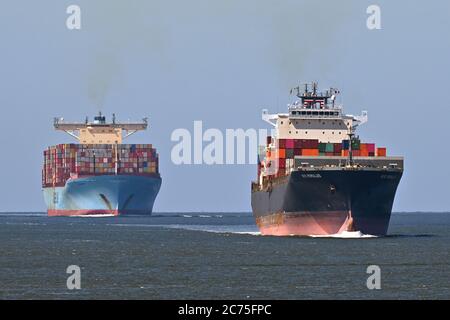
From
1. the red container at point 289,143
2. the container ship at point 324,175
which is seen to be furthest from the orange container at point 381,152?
the red container at point 289,143

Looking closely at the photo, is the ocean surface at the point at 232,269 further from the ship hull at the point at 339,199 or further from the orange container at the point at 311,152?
the orange container at the point at 311,152

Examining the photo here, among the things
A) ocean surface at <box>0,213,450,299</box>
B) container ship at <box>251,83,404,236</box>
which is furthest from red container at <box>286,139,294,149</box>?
ocean surface at <box>0,213,450,299</box>

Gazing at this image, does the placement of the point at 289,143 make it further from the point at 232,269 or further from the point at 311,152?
the point at 232,269

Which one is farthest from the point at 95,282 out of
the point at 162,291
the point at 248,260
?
the point at 248,260

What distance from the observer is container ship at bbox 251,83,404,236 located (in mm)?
92562

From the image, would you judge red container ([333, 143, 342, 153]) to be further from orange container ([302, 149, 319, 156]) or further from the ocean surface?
the ocean surface

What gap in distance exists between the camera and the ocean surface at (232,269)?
2184 inches

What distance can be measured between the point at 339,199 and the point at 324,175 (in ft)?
6.80

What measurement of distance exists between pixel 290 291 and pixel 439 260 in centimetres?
2413

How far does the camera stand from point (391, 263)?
73.0 meters

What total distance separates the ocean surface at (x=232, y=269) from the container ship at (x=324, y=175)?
63.3 inches

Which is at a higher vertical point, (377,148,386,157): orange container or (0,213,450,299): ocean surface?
(377,148,386,157): orange container

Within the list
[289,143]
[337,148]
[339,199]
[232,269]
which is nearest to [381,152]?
[337,148]
